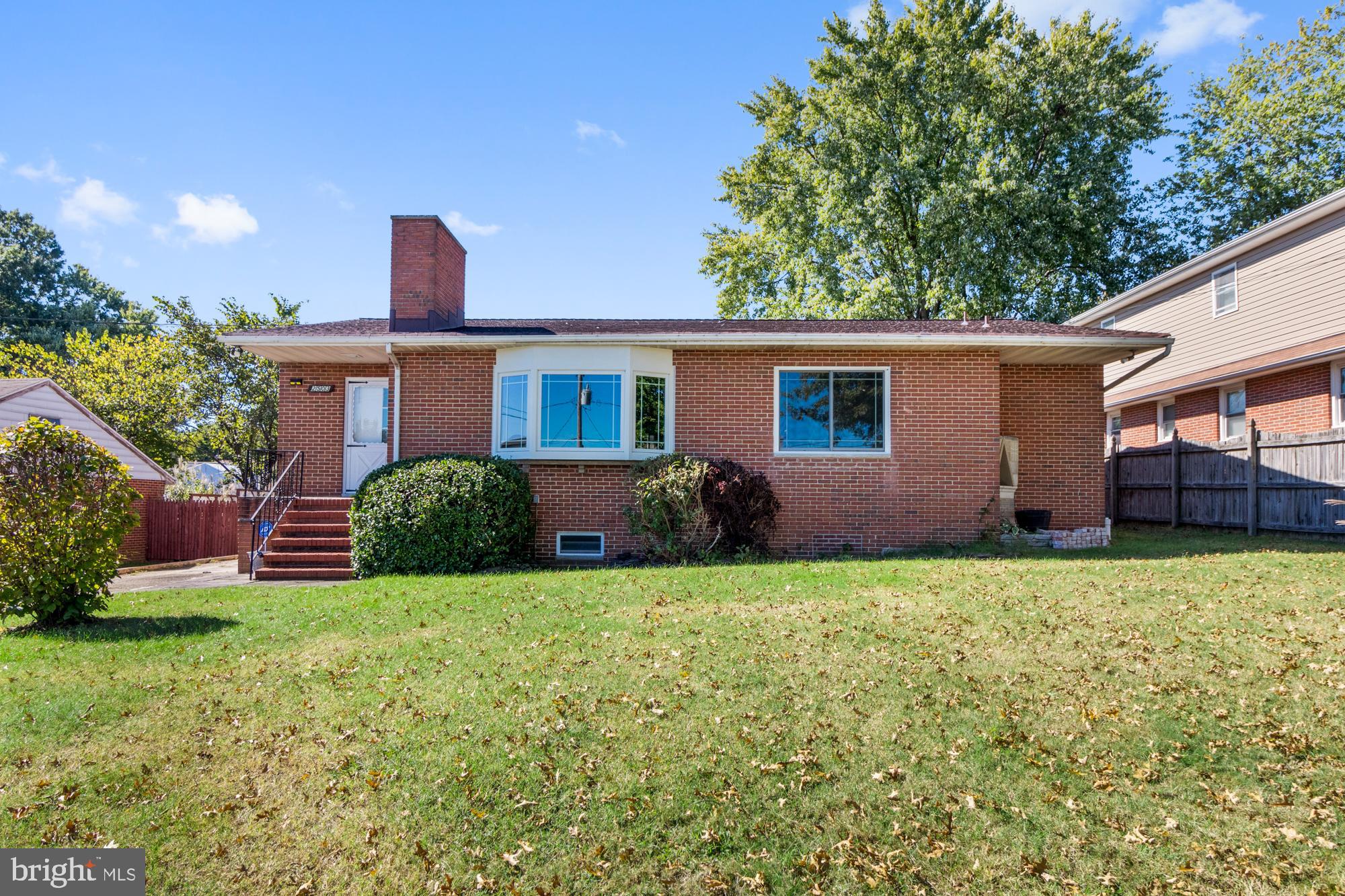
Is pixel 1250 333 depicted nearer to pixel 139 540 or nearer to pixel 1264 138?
pixel 1264 138

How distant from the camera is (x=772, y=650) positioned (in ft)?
19.5

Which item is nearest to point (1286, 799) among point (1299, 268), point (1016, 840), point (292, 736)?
point (1016, 840)

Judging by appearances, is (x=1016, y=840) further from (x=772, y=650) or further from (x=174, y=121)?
(x=174, y=121)

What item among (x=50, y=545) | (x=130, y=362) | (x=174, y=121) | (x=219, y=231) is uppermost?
(x=219, y=231)

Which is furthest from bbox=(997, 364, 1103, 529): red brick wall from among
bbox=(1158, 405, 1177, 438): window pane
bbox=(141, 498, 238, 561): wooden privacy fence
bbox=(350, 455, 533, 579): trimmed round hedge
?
bbox=(141, 498, 238, 561): wooden privacy fence

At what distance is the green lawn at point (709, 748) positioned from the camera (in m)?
3.51

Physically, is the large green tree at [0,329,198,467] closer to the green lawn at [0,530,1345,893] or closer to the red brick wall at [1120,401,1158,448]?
the green lawn at [0,530,1345,893]

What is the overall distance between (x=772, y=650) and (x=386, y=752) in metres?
2.80

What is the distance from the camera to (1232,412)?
16.9 m

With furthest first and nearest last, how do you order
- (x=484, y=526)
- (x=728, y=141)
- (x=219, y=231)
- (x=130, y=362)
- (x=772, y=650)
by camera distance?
(x=728, y=141)
(x=219, y=231)
(x=130, y=362)
(x=484, y=526)
(x=772, y=650)

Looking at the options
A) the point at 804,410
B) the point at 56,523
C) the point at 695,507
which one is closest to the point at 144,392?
the point at 56,523

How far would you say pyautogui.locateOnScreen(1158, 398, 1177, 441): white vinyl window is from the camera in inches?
747

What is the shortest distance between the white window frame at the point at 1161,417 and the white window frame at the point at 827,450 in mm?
11089

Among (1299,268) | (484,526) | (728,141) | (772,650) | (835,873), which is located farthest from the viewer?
(728,141)
